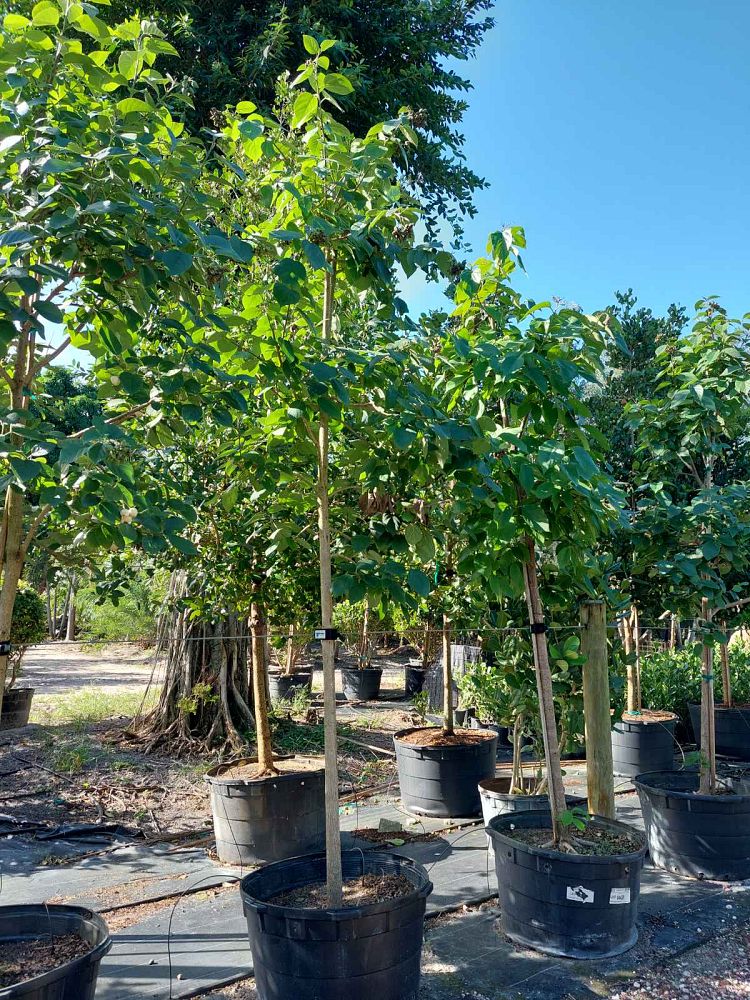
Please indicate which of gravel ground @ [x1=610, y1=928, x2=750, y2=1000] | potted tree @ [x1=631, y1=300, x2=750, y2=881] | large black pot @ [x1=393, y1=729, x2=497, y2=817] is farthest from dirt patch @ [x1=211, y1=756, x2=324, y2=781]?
gravel ground @ [x1=610, y1=928, x2=750, y2=1000]

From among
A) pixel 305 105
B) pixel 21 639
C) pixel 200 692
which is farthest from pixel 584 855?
pixel 21 639

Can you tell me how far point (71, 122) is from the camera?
1.76 metres

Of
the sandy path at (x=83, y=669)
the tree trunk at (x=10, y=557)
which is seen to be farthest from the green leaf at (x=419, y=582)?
the sandy path at (x=83, y=669)

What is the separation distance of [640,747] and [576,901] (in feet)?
11.7

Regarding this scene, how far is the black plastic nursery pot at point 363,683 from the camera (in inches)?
454

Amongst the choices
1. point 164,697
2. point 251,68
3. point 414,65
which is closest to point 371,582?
point 164,697

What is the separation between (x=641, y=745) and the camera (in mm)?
6254

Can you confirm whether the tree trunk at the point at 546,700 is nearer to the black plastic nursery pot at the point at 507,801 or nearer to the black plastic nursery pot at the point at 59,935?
the black plastic nursery pot at the point at 507,801

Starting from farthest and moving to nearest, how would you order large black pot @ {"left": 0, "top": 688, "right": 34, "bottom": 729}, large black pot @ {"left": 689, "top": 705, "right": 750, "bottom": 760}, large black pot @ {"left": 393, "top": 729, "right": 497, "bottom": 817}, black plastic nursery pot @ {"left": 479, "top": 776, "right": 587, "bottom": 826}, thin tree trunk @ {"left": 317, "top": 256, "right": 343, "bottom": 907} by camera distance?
large black pot @ {"left": 0, "top": 688, "right": 34, "bottom": 729} → large black pot @ {"left": 689, "top": 705, "right": 750, "bottom": 760} → large black pot @ {"left": 393, "top": 729, "right": 497, "bottom": 817} → black plastic nursery pot @ {"left": 479, "top": 776, "right": 587, "bottom": 826} → thin tree trunk @ {"left": 317, "top": 256, "right": 343, "bottom": 907}

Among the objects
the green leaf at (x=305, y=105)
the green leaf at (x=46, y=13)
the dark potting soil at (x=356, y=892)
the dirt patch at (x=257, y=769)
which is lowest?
the dark potting soil at (x=356, y=892)

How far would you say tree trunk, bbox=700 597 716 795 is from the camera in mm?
4066

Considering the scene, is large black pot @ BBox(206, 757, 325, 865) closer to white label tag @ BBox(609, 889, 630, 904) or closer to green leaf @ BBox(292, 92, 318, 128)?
white label tag @ BBox(609, 889, 630, 904)

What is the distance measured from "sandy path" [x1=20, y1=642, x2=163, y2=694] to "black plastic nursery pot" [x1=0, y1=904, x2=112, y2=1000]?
24.1 ft

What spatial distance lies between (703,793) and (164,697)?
4.84m
